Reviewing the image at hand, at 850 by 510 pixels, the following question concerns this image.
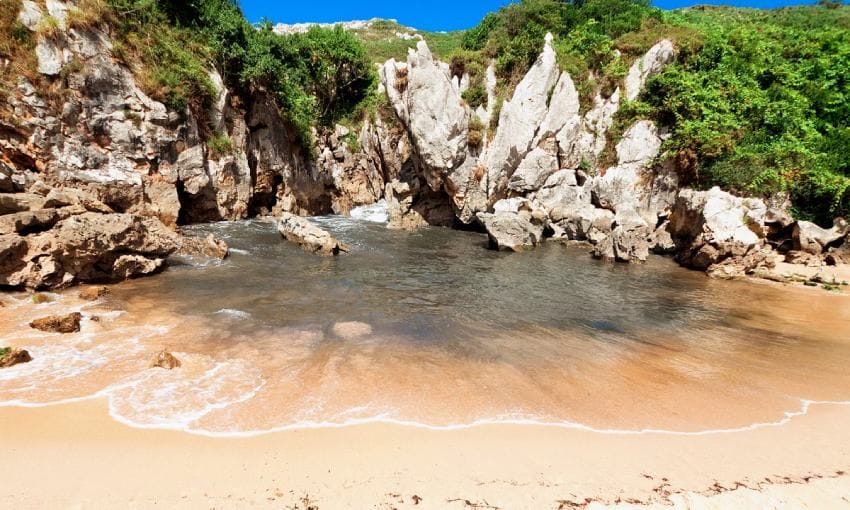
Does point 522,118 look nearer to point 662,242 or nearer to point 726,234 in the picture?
point 662,242

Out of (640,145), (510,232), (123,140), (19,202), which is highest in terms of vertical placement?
(640,145)

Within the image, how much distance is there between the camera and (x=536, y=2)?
944 inches

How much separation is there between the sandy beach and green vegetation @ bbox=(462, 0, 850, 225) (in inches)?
613

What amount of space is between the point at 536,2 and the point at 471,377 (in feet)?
86.3

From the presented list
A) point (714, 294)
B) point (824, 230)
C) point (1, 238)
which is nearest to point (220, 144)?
point (1, 238)

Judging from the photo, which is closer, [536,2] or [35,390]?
[35,390]

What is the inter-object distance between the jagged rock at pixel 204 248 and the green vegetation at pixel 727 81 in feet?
51.6

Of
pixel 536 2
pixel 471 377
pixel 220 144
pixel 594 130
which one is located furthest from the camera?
pixel 536 2

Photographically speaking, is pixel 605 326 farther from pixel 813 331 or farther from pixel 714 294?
pixel 714 294

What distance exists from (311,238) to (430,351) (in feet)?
29.7

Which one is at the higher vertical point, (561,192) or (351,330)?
(561,192)

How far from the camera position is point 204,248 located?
11977 mm

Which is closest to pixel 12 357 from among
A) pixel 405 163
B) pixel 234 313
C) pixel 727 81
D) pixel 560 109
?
pixel 234 313

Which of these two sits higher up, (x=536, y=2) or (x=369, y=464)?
(x=536, y=2)
